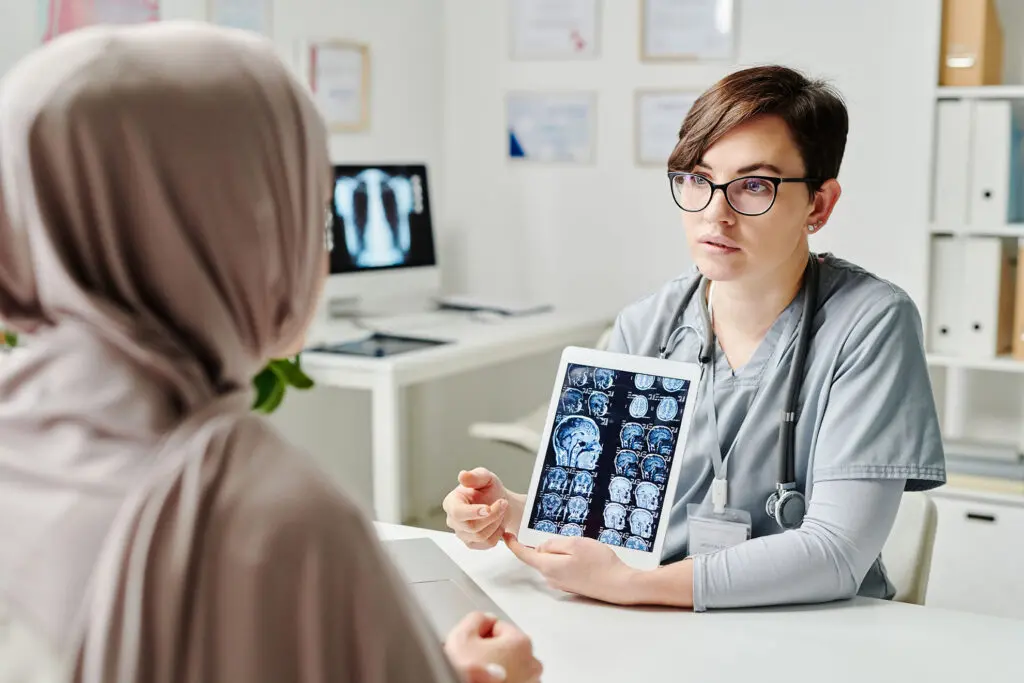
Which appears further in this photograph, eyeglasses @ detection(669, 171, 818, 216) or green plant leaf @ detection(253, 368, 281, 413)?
green plant leaf @ detection(253, 368, 281, 413)

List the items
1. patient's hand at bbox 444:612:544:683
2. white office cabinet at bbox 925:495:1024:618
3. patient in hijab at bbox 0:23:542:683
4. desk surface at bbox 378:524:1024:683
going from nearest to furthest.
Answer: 1. patient in hijab at bbox 0:23:542:683
2. patient's hand at bbox 444:612:544:683
3. desk surface at bbox 378:524:1024:683
4. white office cabinet at bbox 925:495:1024:618

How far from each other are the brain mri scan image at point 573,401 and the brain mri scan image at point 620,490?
11 centimetres

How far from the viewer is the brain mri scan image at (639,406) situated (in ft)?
4.95

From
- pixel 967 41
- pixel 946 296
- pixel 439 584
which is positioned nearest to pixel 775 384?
pixel 439 584

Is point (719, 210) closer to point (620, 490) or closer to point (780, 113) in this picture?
point (780, 113)

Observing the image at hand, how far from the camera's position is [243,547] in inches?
25.0

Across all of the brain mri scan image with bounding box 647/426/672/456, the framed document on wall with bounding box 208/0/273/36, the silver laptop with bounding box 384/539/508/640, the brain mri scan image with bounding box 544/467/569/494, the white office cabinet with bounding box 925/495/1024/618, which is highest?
the framed document on wall with bounding box 208/0/273/36

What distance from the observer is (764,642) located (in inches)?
52.4

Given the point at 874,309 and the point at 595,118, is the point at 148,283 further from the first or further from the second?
the point at 595,118

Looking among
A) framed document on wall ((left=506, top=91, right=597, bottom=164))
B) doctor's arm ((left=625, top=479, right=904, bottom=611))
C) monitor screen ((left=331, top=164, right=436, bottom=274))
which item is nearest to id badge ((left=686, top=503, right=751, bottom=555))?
doctor's arm ((left=625, top=479, right=904, bottom=611))

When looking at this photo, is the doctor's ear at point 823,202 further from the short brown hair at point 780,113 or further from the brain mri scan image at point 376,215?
the brain mri scan image at point 376,215

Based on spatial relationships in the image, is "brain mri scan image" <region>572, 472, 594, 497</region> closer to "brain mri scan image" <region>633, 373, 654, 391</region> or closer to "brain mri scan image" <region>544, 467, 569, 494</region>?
"brain mri scan image" <region>544, 467, 569, 494</region>

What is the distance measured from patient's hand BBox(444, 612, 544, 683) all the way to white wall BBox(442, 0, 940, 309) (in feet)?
8.16

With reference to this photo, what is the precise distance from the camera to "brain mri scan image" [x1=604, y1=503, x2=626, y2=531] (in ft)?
4.89
